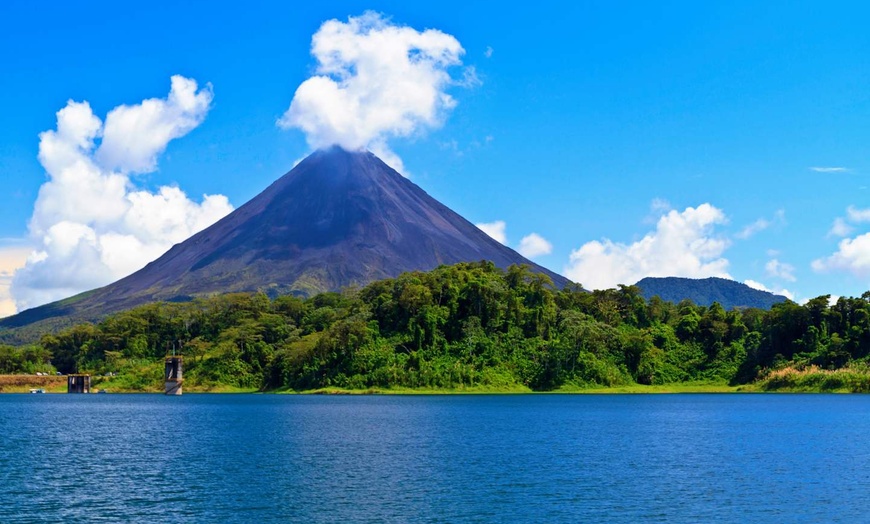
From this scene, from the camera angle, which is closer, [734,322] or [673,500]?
[673,500]

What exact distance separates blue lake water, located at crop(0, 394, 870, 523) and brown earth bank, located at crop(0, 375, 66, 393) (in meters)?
96.9

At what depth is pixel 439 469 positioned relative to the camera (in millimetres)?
43031

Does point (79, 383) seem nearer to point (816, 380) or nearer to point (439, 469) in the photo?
point (816, 380)

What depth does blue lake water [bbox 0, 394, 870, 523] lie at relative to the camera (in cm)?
3247

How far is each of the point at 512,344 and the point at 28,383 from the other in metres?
97.4

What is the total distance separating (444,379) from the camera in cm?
12888

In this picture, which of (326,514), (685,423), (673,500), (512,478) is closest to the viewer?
(326,514)

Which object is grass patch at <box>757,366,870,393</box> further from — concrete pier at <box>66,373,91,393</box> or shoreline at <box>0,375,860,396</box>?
concrete pier at <box>66,373,91,393</box>

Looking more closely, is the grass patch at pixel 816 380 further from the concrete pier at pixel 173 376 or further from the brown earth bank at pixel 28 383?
the brown earth bank at pixel 28 383

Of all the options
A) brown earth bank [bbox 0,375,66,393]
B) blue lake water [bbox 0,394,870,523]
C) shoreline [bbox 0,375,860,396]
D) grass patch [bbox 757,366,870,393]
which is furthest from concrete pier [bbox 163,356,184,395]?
grass patch [bbox 757,366,870,393]

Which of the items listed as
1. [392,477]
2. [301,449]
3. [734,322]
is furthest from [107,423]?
[734,322]

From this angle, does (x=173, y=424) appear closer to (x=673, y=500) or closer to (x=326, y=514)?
(x=326, y=514)

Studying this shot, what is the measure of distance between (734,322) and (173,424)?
103m

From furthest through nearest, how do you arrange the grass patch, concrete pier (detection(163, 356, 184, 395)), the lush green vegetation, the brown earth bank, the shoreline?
the brown earth bank, concrete pier (detection(163, 356, 184, 395)), the lush green vegetation, the shoreline, the grass patch
